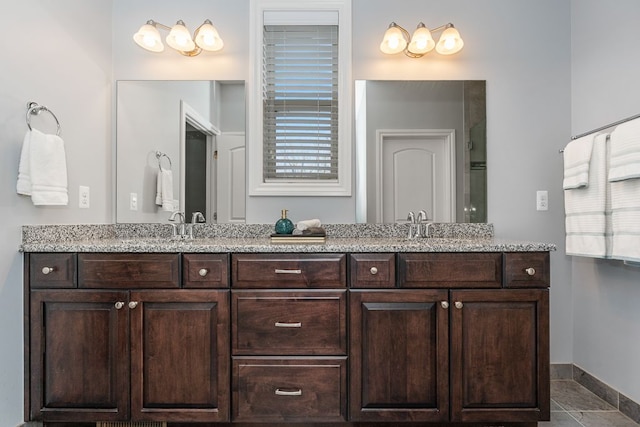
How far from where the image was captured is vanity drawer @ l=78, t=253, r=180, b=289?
157 centimetres

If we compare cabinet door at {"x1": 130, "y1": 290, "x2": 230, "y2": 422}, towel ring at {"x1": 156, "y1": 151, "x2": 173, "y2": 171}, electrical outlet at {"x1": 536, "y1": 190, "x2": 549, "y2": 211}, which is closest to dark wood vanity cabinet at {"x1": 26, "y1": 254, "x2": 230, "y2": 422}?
cabinet door at {"x1": 130, "y1": 290, "x2": 230, "y2": 422}

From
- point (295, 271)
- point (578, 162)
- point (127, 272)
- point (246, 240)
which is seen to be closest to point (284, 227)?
point (246, 240)

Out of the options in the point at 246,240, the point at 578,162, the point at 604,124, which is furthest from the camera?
the point at 246,240

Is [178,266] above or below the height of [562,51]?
below

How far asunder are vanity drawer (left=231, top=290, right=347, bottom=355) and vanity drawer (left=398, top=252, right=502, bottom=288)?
315 mm

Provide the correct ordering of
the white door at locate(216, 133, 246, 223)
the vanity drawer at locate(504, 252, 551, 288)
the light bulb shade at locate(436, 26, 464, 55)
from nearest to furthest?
the vanity drawer at locate(504, 252, 551, 288) → the light bulb shade at locate(436, 26, 464, 55) → the white door at locate(216, 133, 246, 223)

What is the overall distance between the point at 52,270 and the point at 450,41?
2.35 metres

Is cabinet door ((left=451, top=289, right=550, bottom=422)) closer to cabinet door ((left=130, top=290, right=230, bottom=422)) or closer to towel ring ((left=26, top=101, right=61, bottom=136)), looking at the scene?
cabinet door ((left=130, top=290, right=230, bottom=422))

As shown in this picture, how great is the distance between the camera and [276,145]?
2205mm

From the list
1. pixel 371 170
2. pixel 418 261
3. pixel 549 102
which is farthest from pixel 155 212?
pixel 549 102

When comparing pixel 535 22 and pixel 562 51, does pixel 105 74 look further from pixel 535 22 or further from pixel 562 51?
pixel 562 51

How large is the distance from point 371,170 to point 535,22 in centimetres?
134

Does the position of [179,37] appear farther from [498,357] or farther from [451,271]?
[498,357]

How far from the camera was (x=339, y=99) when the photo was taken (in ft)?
7.16
